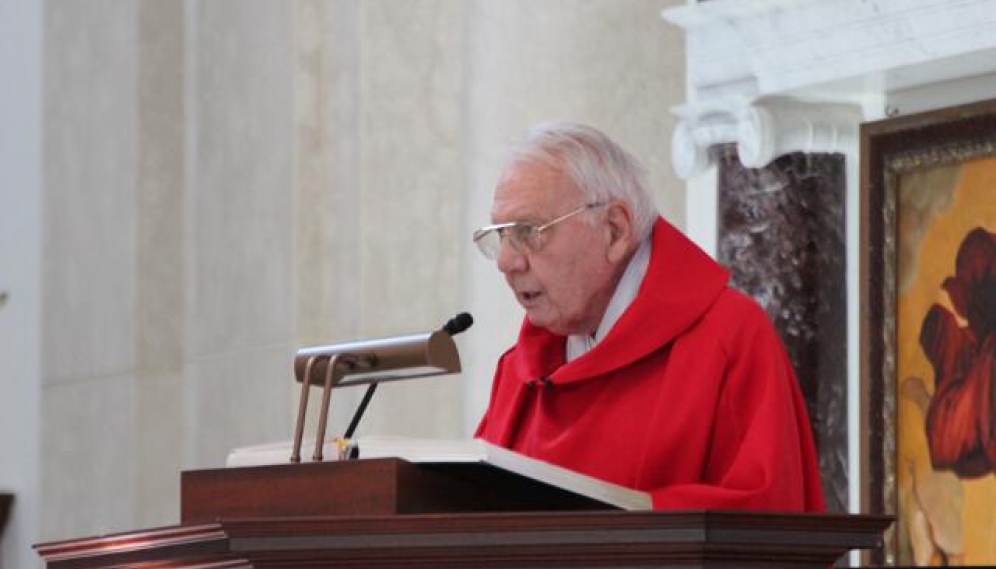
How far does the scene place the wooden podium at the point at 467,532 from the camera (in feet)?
11.4

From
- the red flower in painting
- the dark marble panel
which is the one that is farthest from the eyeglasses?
the dark marble panel

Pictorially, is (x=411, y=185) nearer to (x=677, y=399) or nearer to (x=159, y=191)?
(x=159, y=191)

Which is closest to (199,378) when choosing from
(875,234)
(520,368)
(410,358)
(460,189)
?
(460,189)

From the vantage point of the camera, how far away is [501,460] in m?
3.67

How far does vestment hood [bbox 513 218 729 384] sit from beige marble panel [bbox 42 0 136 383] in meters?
5.07

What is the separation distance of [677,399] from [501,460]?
87cm

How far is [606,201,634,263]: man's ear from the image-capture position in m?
4.75

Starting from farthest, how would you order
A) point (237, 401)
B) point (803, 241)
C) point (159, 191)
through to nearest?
point (159, 191) → point (237, 401) → point (803, 241)

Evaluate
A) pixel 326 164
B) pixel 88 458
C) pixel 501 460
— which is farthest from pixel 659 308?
pixel 88 458

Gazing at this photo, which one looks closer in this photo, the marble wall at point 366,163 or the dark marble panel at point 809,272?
the dark marble panel at point 809,272

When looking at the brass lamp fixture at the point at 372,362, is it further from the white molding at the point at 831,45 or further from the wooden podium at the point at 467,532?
the white molding at the point at 831,45

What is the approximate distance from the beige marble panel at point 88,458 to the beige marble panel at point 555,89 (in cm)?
175

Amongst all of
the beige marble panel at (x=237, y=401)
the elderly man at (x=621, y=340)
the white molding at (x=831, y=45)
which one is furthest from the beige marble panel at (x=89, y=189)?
the elderly man at (x=621, y=340)

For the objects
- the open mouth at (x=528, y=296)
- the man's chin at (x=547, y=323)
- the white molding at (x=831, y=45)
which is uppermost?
the white molding at (x=831, y=45)
